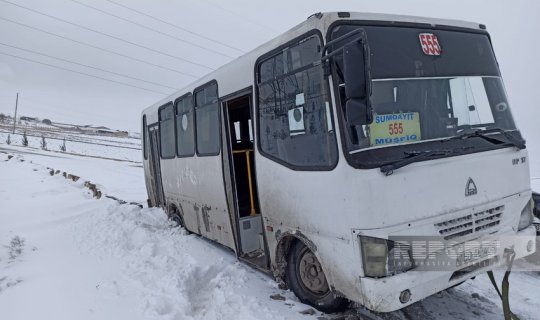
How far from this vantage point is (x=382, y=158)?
11.5 feet

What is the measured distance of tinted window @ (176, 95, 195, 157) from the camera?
725cm

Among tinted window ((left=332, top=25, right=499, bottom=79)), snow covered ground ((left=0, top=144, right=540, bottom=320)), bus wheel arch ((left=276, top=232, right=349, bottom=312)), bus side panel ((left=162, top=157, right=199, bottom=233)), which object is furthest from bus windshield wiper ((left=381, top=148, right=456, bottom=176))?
bus side panel ((left=162, top=157, right=199, bottom=233))

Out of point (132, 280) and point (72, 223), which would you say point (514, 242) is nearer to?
point (132, 280)

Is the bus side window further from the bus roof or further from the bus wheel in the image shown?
the bus wheel

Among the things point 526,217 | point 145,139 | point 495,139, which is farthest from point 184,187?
point 526,217

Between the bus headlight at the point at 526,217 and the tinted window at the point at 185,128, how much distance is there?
16.6 feet

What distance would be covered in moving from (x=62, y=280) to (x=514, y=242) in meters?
5.36

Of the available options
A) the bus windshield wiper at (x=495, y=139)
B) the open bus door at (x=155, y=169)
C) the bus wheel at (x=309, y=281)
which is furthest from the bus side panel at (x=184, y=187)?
the bus windshield wiper at (x=495, y=139)

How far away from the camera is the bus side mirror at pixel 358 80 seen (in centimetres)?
318

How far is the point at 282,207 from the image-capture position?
180 inches

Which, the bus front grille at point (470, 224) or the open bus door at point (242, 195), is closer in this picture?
the bus front grille at point (470, 224)

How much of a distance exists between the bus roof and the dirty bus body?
2cm

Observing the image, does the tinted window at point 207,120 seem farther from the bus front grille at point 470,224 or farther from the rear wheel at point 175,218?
the bus front grille at point 470,224

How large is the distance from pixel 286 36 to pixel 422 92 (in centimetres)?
157
